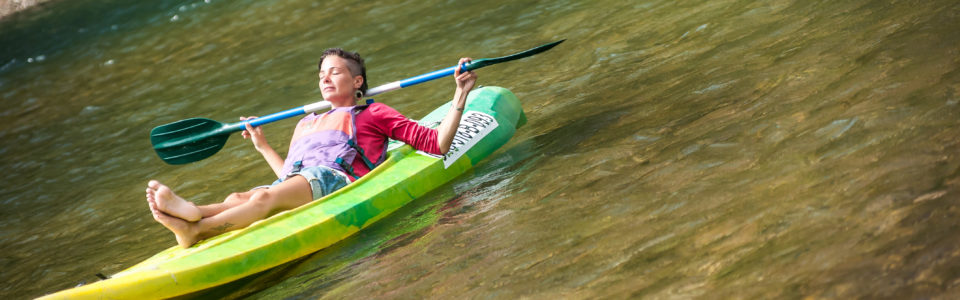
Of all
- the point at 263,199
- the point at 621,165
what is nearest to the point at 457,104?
the point at 621,165

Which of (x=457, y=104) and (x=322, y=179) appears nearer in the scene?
(x=322, y=179)

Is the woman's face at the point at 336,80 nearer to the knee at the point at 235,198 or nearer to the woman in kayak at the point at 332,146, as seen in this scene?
the woman in kayak at the point at 332,146

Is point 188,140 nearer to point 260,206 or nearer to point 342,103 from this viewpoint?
point 342,103

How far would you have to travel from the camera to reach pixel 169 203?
13.7ft

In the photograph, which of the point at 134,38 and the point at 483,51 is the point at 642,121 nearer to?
the point at 483,51

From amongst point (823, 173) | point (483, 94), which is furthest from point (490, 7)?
Answer: point (823, 173)

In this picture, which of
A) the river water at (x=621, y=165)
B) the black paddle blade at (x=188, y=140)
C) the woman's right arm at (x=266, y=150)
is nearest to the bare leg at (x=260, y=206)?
the river water at (x=621, y=165)

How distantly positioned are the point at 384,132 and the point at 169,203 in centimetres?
149

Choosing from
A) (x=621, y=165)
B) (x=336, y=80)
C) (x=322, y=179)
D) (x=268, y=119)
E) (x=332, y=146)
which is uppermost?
(x=336, y=80)

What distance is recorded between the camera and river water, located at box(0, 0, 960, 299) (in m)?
3.13

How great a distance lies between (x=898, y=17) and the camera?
19.0ft

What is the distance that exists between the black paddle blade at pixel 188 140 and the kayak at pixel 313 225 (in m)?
1.17

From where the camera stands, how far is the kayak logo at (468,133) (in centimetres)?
552

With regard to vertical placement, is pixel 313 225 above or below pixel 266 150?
below
